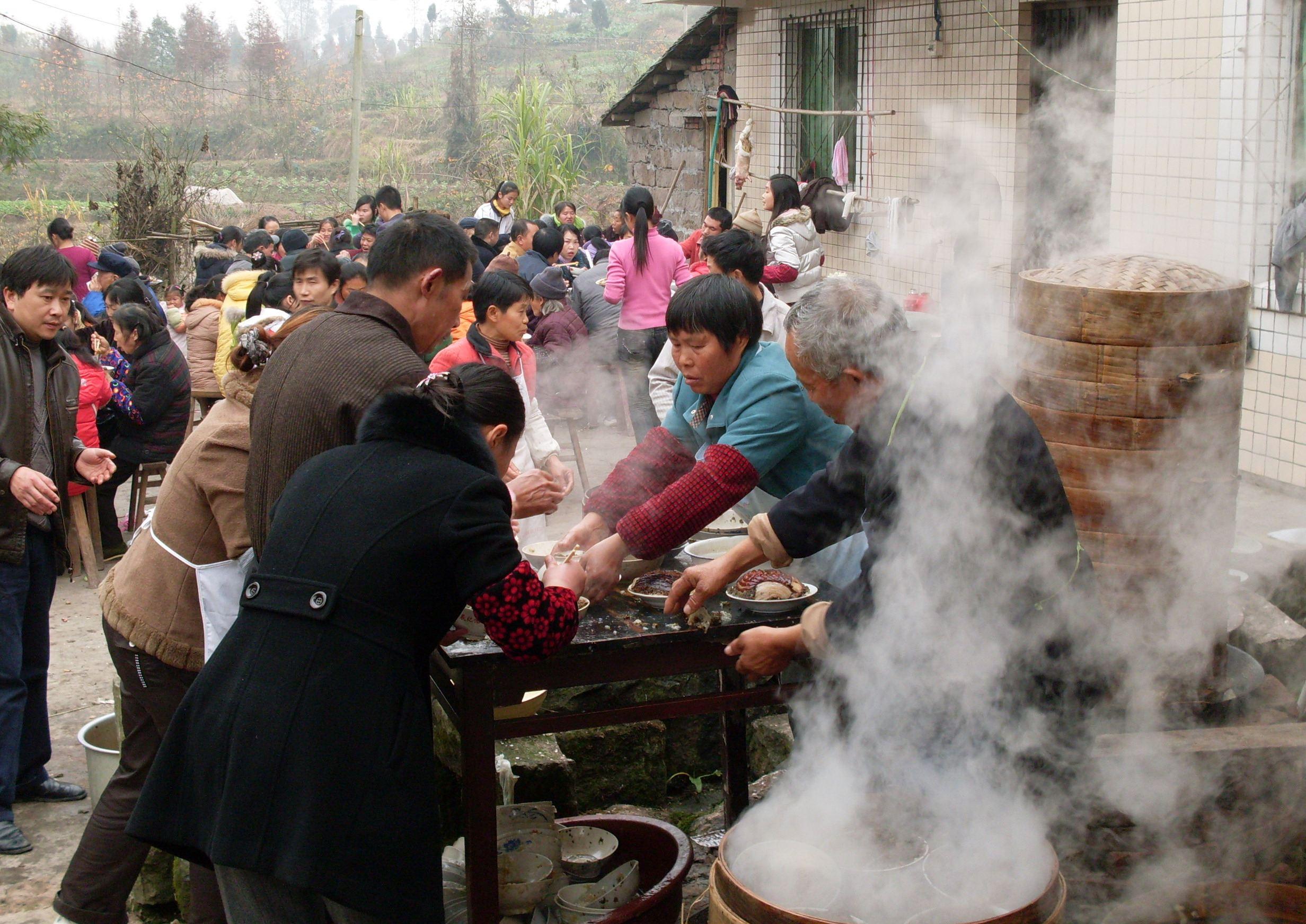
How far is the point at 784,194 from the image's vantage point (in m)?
7.69

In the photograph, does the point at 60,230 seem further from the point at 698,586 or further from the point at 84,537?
the point at 698,586

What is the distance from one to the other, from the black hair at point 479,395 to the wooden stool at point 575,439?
178 inches

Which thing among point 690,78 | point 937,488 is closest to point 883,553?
point 937,488

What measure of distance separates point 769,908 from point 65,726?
158 inches

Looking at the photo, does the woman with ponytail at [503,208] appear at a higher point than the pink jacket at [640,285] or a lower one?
higher

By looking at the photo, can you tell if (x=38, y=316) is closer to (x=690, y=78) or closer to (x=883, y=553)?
(x=883, y=553)

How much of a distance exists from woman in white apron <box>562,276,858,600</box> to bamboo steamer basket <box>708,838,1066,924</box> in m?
0.98

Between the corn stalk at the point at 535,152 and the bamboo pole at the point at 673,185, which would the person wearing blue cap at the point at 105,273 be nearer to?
the bamboo pole at the point at 673,185

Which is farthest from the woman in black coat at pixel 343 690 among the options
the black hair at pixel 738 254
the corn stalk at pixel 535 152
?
the corn stalk at pixel 535 152

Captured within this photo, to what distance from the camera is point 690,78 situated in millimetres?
14422

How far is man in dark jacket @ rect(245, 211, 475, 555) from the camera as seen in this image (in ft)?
8.40

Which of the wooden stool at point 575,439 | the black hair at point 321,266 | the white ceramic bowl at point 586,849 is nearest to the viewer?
the white ceramic bowl at point 586,849

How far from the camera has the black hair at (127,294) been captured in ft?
26.1

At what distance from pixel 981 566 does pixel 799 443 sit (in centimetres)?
99
